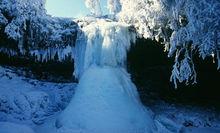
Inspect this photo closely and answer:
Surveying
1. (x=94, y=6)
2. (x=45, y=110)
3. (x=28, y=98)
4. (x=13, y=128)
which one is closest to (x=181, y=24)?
(x=13, y=128)

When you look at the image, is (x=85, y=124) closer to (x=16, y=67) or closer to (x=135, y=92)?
(x=135, y=92)

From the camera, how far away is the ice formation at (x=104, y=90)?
13117mm

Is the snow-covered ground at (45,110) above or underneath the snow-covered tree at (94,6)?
underneath

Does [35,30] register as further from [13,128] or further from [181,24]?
[181,24]

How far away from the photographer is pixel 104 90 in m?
14.1

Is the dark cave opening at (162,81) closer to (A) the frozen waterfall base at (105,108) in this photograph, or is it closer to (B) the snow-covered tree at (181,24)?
(B) the snow-covered tree at (181,24)

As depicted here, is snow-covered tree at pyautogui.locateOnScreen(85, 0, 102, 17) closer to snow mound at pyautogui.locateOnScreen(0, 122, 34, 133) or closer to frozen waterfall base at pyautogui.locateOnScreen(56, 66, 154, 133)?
frozen waterfall base at pyautogui.locateOnScreen(56, 66, 154, 133)

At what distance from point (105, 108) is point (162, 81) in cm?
456

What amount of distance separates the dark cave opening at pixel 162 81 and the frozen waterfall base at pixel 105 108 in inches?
57.7

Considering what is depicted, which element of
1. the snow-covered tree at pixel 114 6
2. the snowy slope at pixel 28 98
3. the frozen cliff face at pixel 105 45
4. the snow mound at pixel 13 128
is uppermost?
the snow-covered tree at pixel 114 6

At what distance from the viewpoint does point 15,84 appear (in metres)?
17.1

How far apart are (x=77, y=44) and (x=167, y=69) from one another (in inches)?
170

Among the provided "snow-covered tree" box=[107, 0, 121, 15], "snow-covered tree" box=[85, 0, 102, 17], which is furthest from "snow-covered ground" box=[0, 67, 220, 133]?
A: "snow-covered tree" box=[85, 0, 102, 17]

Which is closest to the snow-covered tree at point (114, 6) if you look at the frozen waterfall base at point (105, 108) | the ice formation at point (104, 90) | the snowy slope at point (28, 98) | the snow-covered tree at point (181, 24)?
the snowy slope at point (28, 98)
